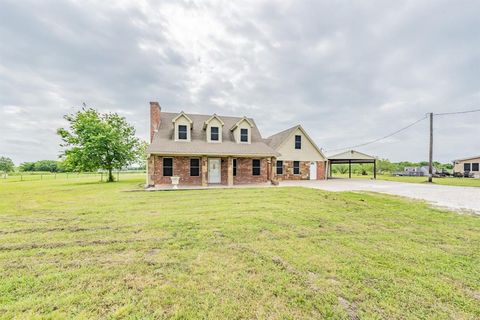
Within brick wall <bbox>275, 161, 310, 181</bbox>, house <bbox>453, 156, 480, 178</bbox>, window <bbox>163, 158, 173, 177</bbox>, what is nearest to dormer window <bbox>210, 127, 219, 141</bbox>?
window <bbox>163, 158, 173, 177</bbox>

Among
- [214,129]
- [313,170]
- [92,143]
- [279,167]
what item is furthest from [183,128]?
[313,170]

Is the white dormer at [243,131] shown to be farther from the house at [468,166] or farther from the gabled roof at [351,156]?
the house at [468,166]

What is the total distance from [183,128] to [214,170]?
4.22 meters

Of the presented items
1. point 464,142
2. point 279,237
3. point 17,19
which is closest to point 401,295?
point 279,237

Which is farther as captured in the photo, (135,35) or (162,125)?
(162,125)

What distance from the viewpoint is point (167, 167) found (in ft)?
48.3

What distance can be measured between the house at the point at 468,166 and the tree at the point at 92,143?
49.6 metres

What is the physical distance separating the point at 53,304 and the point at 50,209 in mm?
6851

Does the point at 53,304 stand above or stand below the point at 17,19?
below

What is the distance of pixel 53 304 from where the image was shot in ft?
7.36

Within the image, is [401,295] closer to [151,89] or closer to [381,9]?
[381,9]

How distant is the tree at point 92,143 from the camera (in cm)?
2016

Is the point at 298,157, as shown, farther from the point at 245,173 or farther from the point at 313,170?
the point at 245,173

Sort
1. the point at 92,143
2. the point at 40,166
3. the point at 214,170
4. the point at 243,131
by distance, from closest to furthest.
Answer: the point at 214,170 < the point at 243,131 < the point at 92,143 < the point at 40,166
